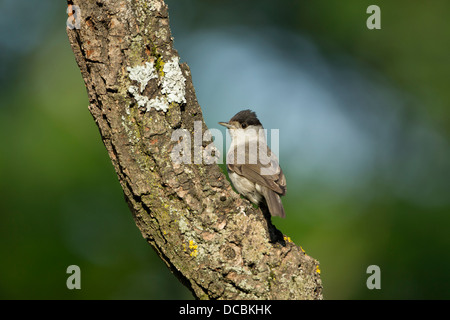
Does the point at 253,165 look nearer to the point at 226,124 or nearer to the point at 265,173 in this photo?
the point at 265,173

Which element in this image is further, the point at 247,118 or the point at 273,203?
the point at 247,118

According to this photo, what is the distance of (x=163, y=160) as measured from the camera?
2.76 metres

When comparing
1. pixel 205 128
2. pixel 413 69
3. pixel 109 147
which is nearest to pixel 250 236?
pixel 205 128

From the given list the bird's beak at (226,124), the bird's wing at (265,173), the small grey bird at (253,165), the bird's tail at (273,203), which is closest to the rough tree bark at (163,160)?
the bird's tail at (273,203)

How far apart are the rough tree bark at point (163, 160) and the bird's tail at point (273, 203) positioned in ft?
2.32

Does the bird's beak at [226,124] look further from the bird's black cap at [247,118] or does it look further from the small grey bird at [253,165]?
the bird's black cap at [247,118]

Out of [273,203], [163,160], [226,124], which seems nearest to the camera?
[163,160]

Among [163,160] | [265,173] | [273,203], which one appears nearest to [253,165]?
[265,173]

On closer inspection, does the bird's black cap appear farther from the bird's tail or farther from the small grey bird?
the bird's tail

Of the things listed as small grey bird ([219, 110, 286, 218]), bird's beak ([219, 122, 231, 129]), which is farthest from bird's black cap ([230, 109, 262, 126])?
bird's beak ([219, 122, 231, 129])

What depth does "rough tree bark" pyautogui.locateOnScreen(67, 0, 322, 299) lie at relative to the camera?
2684 mm

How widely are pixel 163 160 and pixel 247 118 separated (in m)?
2.76

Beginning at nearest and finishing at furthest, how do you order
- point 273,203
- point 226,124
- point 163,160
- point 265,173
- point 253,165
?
point 163,160 < point 273,203 < point 265,173 < point 253,165 < point 226,124

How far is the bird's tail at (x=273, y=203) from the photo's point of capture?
3.64 metres
